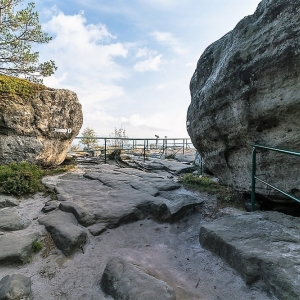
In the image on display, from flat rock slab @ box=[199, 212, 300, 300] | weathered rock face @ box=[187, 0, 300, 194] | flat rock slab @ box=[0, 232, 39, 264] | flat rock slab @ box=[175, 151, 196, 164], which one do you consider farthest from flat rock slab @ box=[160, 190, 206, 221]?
flat rock slab @ box=[175, 151, 196, 164]

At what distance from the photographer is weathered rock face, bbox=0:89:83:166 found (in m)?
5.77

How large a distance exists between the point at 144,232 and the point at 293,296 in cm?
206

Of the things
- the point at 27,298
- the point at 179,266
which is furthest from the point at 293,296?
the point at 27,298

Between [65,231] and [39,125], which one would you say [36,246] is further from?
[39,125]

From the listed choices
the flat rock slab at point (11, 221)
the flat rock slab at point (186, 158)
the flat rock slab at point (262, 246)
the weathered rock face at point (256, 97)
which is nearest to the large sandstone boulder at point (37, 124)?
the flat rock slab at point (11, 221)

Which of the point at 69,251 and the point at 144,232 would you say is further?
the point at 144,232

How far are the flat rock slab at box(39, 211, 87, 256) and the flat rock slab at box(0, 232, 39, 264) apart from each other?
244 millimetres

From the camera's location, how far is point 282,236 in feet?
8.17

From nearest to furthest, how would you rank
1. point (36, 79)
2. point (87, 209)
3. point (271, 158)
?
point (271, 158), point (87, 209), point (36, 79)

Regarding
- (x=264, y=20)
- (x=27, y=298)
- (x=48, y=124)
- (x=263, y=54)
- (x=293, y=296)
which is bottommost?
(x=27, y=298)

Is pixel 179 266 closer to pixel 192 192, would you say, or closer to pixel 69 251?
pixel 69 251

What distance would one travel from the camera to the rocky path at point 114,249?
7.16 feet

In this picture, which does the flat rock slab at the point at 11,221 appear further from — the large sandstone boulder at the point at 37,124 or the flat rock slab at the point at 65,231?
the large sandstone boulder at the point at 37,124

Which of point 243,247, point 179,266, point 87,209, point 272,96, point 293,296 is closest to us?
point 293,296
